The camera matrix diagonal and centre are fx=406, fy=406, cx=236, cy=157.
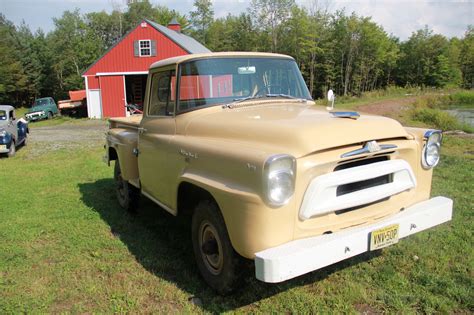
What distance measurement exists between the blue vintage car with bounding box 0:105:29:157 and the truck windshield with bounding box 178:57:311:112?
908 centimetres

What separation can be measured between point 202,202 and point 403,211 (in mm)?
1660

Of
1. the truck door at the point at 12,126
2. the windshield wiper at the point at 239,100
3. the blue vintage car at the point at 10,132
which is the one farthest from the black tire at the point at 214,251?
the truck door at the point at 12,126

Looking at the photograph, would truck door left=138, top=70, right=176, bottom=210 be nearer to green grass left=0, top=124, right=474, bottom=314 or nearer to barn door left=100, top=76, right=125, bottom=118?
green grass left=0, top=124, right=474, bottom=314

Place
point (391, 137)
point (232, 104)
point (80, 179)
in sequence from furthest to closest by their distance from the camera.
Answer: point (80, 179) < point (232, 104) < point (391, 137)

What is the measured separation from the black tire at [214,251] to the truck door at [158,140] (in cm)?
61

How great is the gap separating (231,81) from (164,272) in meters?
2.02

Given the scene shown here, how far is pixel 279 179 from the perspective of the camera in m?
2.69

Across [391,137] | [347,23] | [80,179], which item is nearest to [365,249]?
[391,137]

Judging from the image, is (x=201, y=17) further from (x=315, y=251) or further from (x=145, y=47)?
(x=315, y=251)

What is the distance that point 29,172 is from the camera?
9.01 metres

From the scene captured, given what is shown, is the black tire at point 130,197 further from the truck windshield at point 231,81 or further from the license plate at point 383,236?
the license plate at point 383,236

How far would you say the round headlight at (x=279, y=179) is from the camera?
2.63m

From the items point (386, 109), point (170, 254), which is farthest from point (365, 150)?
point (386, 109)

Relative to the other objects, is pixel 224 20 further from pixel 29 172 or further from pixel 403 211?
pixel 403 211
